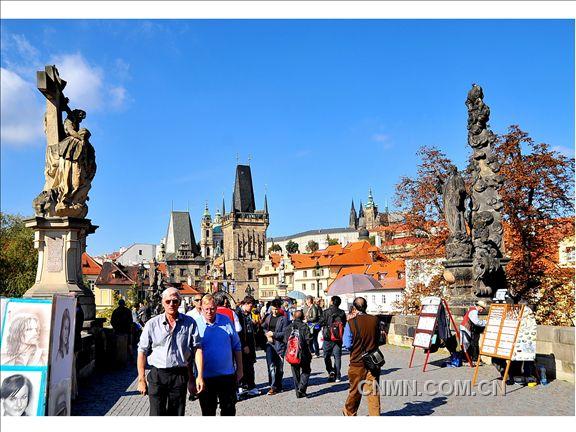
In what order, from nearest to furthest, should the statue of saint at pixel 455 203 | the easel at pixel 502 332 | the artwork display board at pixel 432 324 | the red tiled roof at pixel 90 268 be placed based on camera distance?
1. the easel at pixel 502 332
2. the artwork display board at pixel 432 324
3. the statue of saint at pixel 455 203
4. the red tiled roof at pixel 90 268

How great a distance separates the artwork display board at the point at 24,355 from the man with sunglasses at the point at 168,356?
0.83 m

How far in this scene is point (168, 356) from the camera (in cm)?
586

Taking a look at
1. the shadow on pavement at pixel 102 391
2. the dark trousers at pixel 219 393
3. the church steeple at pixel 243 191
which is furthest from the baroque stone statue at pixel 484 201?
the church steeple at pixel 243 191

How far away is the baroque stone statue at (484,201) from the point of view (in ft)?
45.6

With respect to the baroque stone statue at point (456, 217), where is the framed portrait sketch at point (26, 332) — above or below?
below

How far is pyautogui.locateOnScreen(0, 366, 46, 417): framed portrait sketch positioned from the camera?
5523 millimetres

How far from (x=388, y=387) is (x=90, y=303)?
236 inches

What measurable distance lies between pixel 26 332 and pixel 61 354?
573mm

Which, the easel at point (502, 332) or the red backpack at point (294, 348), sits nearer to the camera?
the easel at point (502, 332)

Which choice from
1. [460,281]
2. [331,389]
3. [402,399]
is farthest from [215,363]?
[460,281]

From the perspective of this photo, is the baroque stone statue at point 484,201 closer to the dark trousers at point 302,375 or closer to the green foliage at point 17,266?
the dark trousers at point 302,375

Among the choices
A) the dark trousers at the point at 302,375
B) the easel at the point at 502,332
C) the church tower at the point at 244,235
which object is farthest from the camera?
the church tower at the point at 244,235

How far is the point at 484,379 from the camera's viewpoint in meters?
10.3

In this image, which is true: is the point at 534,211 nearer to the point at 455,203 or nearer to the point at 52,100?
the point at 455,203
